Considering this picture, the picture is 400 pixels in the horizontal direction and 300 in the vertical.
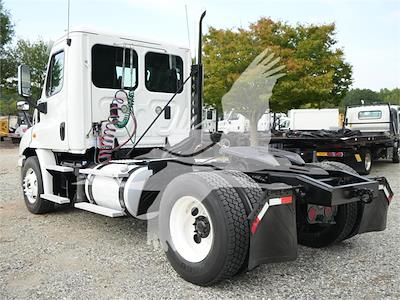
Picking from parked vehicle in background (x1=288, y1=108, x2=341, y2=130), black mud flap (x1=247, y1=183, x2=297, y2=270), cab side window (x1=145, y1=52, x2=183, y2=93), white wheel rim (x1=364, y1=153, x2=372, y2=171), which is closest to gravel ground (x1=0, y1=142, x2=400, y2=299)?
black mud flap (x1=247, y1=183, x2=297, y2=270)

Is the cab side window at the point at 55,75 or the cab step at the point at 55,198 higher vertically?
the cab side window at the point at 55,75

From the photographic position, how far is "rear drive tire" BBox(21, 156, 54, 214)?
6113 mm

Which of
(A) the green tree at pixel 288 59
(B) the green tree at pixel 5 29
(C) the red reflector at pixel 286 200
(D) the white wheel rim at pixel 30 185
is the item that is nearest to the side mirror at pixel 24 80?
(D) the white wheel rim at pixel 30 185

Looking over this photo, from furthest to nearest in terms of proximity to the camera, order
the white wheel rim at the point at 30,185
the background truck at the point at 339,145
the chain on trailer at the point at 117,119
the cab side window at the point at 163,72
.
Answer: the background truck at the point at 339,145 < the white wheel rim at the point at 30,185 < the cab side window at the point at 163,72 < the chain on trailer at the point at 117,119

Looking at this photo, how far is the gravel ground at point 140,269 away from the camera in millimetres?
3439

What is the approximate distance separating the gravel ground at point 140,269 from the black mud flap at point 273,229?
1.19 ft

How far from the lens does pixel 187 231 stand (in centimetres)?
388

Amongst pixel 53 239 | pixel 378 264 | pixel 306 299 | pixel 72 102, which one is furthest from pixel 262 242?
pixel 72 102

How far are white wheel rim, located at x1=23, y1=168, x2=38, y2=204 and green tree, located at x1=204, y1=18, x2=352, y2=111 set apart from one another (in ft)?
31.7

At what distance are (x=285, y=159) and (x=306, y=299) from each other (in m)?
1.50

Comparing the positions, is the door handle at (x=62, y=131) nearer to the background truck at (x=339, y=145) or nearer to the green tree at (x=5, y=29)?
the background truck at (x=339, y=145)

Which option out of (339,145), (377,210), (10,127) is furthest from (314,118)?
(10,127)

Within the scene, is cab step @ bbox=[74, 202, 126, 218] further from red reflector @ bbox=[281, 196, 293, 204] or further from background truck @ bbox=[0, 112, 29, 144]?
background truck @ bbox=[0, 112, 29, 144]

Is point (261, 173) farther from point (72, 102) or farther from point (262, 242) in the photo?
point (72, 102)
